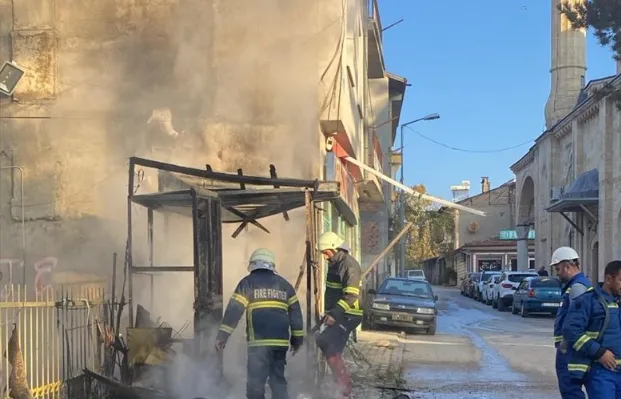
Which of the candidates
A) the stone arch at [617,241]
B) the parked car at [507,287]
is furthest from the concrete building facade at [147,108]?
the stone arch at [617,241]

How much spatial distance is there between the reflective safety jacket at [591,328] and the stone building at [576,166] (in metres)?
A: 18.3

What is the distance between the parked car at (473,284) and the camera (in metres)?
34.1

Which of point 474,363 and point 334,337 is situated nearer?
point 334,337

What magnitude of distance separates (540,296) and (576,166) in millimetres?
11711

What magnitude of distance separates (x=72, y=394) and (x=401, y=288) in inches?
430

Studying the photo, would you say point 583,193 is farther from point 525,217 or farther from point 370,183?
point 525,217

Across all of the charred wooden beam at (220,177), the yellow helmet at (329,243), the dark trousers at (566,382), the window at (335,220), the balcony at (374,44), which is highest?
the balcony at (374,44)

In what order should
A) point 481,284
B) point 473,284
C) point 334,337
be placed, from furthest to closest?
point 473,284 < point 481,284 < point 334,337

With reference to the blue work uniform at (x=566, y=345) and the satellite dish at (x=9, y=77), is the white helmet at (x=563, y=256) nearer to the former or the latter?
the blue work uniform at (x=566, y=345)

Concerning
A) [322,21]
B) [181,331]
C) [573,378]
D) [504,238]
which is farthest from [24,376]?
[504,238]

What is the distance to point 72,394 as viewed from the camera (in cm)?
593

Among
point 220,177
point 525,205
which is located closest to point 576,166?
point 525,205

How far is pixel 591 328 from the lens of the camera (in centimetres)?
490

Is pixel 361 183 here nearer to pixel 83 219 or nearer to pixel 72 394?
pixel 83 219
